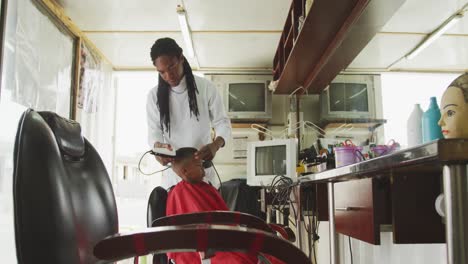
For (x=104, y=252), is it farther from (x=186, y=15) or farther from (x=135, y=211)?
(x=135, y=211)

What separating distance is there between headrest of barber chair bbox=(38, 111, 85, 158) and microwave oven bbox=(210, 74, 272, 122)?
3.85 m

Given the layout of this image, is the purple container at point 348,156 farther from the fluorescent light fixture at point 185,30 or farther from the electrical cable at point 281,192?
the fluorescent light fixture at point 185,30

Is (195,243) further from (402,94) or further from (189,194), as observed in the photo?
(402,94)

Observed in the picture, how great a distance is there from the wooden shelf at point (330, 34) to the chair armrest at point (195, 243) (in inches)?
68.4

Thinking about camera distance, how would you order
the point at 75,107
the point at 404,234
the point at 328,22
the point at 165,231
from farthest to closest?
1. the point at 75,107
2. the point at 328,22
3. the point at 404,234
4. the point at 165,231

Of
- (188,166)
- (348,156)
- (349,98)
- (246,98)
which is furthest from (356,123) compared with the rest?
(246,98)

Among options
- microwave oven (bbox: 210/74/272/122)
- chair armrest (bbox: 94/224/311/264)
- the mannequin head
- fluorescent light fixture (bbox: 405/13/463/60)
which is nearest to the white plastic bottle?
the mannequin head

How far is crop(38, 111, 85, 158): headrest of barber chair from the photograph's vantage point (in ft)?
2.83

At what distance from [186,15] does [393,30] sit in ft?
7.04

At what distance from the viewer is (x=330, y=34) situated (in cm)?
278

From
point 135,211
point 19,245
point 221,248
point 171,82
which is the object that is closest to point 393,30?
point 171,82

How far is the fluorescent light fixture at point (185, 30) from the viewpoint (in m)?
3.53

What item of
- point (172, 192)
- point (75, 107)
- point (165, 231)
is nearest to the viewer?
point (165, 231)

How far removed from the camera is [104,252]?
27.5 inches
